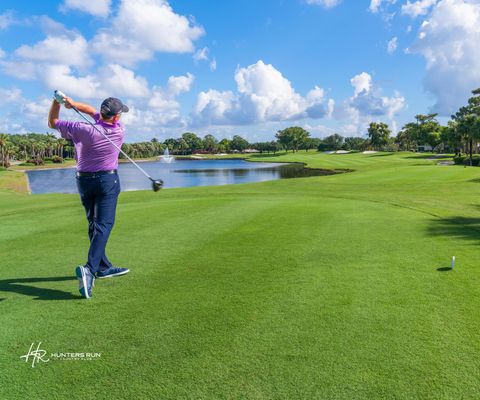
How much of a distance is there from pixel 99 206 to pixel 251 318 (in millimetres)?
2953

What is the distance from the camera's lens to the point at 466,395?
3002 mm

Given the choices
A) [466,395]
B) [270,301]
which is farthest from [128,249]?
[466,395]

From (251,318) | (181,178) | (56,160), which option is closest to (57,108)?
(251,318)

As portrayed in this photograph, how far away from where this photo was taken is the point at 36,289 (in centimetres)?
531

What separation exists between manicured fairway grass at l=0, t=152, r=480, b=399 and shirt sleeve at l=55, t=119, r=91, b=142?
6.87 ft

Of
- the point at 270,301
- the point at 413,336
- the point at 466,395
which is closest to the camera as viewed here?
the point at 466,395

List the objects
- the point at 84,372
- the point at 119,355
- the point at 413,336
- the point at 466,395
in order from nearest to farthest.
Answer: the point at 466,395 → the point at 84,372 → the point at 119,355 → the point at 413,336

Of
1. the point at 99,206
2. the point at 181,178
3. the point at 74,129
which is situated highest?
the point at 74,129

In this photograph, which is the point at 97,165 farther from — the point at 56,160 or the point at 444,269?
the point at 56,160

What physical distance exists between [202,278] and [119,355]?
84.7 inches

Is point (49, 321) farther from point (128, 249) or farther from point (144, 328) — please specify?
point (128, 249)

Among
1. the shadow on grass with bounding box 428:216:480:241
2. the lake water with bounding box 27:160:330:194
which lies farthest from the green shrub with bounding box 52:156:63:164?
the shadow on grass with bounding box 428:216:480:241

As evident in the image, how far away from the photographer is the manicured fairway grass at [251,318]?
3174mm

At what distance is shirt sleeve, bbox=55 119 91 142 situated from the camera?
212 inches
